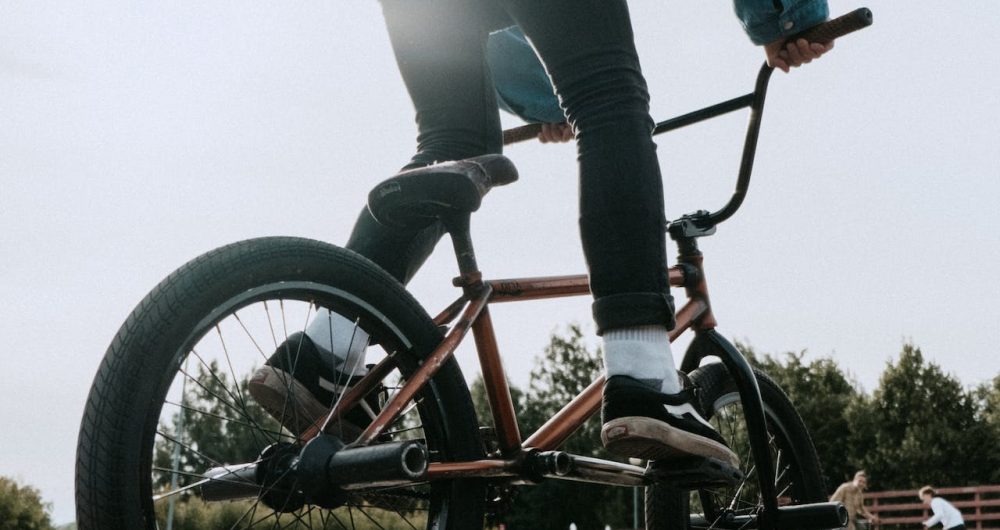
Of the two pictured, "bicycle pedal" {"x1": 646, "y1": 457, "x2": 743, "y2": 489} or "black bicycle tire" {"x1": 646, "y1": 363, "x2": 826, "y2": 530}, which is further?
"black bicycle tire" {"x1": 646, "y1": 363, "x2": 826, "y2": 530}

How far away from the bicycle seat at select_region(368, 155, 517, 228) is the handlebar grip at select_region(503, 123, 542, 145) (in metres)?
1.10

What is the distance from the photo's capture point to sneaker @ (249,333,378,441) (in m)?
1.96

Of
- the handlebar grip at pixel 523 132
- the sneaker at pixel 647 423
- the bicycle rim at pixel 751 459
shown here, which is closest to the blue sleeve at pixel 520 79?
the handlebar grip at pixel 523 132

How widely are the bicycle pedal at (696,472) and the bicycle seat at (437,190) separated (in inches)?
27.3

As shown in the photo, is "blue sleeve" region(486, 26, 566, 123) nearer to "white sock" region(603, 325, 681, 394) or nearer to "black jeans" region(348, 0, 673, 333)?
"black jeans" region(348, 0, 673, 333)

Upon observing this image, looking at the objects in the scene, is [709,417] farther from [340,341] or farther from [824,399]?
[824,399]

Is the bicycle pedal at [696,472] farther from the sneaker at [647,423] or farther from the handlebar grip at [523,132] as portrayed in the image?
the handlebar grip at [523,132]

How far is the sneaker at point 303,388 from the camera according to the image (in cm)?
196

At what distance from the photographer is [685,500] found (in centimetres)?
284

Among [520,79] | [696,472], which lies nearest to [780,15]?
[520,79]

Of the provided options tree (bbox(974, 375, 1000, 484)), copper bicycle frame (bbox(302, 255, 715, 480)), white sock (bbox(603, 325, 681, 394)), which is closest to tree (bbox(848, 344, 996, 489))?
tree (bbox(974, 375, 1000, 484))

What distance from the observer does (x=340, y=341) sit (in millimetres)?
1997

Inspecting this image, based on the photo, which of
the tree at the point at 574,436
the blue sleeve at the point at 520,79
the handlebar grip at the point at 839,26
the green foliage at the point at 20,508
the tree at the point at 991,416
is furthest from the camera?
the tree at the point at 574,436

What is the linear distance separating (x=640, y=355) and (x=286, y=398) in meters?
0.71
